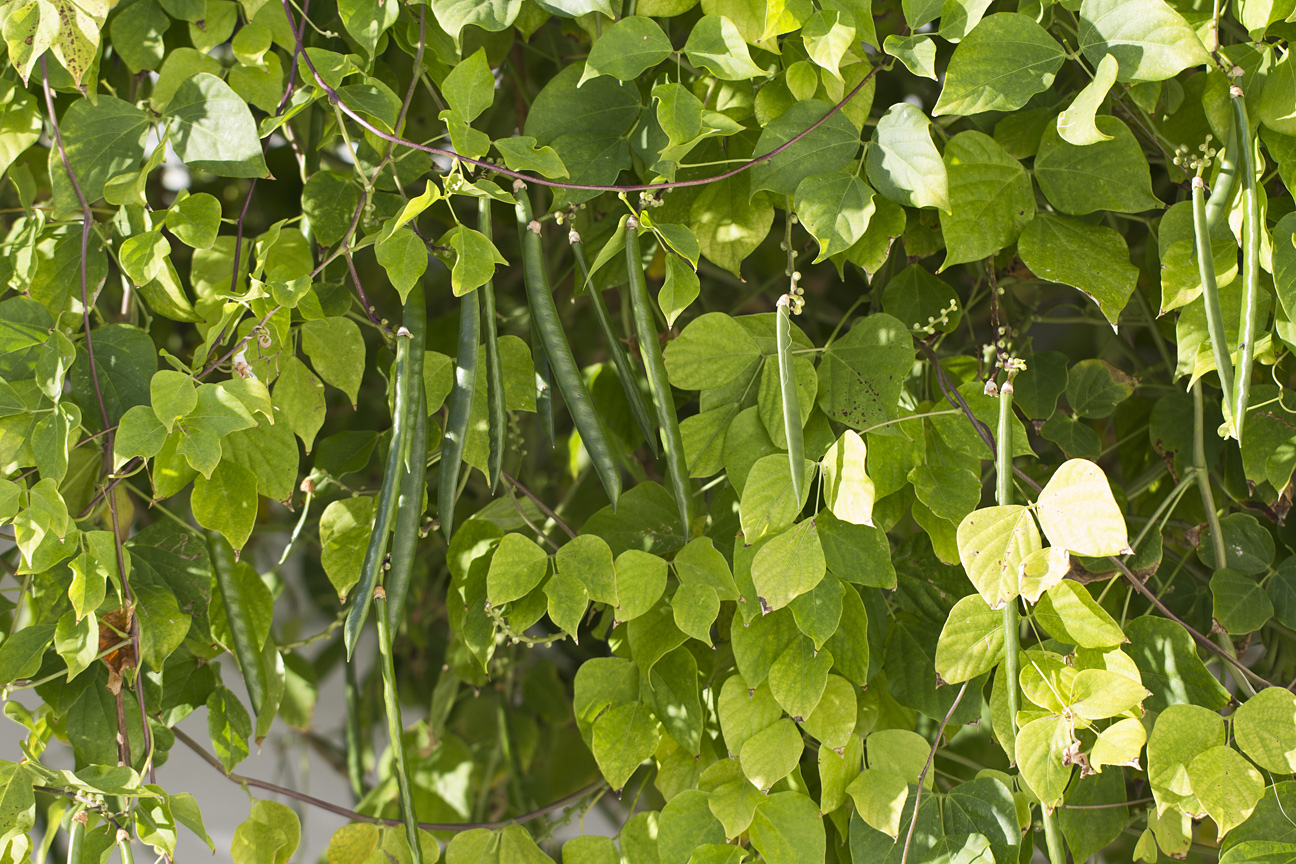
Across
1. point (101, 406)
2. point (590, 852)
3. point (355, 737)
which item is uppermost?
point (101, 406)

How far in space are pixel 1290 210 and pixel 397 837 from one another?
87 centimetres

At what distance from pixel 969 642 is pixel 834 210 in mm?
318

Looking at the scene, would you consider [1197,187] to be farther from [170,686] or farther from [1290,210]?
[170,686]

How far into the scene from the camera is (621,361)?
2.42ft

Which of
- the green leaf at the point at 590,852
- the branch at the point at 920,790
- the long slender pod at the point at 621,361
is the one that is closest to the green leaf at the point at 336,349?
the long slender pod at the point at 621,361

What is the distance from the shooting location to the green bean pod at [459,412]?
2.29 feet

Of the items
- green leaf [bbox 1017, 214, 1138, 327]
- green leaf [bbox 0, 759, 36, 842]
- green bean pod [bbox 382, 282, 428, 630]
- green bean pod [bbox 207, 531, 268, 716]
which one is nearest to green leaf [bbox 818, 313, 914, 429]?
green leaf [bbox 1017, 214, 1138, 327]

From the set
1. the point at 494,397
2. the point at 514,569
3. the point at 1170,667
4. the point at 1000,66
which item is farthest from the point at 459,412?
the point at 1170,667

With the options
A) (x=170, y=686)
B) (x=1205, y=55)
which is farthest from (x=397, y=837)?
(x=1205, y=55)

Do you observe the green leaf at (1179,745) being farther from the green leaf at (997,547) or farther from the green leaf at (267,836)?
the green leaf at (267,836)

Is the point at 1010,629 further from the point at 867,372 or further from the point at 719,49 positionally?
the point at 719,49

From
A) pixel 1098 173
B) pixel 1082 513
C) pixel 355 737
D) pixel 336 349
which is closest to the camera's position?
pixel 1082 513

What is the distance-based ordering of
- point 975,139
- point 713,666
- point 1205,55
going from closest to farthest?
point 1205,55, point 975,139, point 713,666

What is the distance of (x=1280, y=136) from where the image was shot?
617 millimetres
